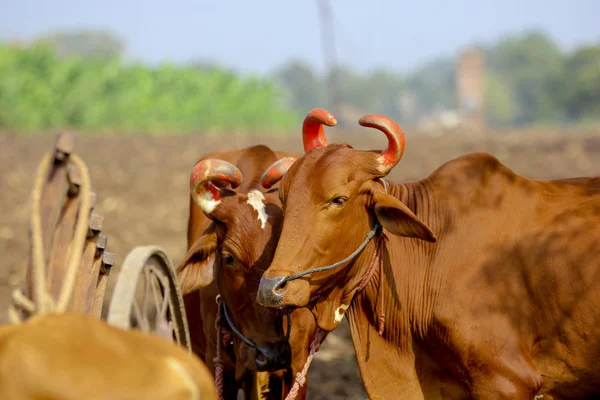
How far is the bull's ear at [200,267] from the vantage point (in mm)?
5453

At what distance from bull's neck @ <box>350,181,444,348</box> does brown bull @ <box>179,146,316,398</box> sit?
60cm

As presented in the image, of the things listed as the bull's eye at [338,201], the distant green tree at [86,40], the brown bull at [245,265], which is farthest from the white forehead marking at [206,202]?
the distant green tree at [86,40]

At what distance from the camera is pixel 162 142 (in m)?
23.6

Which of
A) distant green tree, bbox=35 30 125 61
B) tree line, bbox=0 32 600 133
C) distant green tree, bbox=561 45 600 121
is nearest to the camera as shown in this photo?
tree line, bbox=0 32 600 133

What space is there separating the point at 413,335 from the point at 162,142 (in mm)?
19472

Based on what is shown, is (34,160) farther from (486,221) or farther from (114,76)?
(114,76)

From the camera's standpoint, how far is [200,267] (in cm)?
552

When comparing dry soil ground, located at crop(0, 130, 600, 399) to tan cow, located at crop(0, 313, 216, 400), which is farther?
dry soil ground, located at crop(0, 130, 600, 399)

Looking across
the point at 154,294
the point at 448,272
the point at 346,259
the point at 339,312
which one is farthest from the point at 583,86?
the point at 154,294

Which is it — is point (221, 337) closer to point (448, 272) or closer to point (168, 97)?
point (448, 272)

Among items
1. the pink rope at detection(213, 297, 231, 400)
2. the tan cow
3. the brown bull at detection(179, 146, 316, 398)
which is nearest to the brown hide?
the brown bull at detection(179, 146, 316, 398)

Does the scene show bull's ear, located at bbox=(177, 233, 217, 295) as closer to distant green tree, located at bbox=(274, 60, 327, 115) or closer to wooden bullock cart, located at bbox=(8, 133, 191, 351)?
wooden bullock cart, located at bbox=(8, 133, 191, 351)

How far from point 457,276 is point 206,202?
61.5 inches

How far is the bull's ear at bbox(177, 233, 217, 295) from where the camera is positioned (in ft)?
17.9
